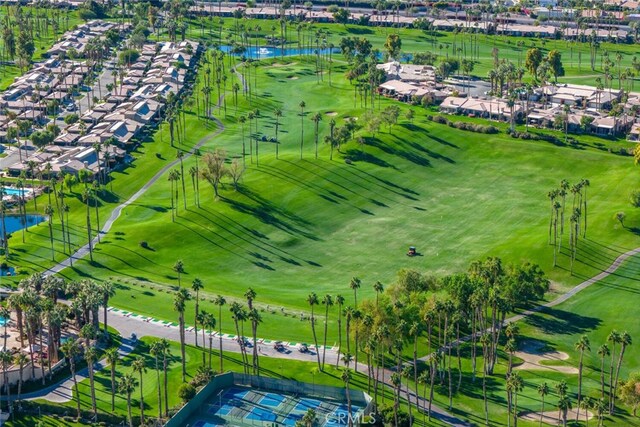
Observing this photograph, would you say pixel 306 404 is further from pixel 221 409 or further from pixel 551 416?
pixel 551 416

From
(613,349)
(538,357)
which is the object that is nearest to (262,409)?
(538,357)

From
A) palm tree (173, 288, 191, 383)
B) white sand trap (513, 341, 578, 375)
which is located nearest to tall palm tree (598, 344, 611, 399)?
white sand trap (513, 341, 578, 375)

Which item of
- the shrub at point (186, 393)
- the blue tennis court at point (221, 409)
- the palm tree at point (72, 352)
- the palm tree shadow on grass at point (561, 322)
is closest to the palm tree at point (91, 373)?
the palm tree at point (72, 352)

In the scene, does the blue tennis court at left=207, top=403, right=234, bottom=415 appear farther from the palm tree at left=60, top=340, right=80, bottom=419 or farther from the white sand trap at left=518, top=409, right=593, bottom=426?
the white sand trap at left=518, top=409, right=593, bottom=426

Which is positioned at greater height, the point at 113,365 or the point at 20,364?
the point at 113,365

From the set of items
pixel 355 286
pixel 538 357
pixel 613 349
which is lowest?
pixel 538 357

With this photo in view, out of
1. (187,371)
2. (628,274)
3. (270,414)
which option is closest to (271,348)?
(187,371)

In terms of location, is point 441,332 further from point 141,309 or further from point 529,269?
point 141,309
